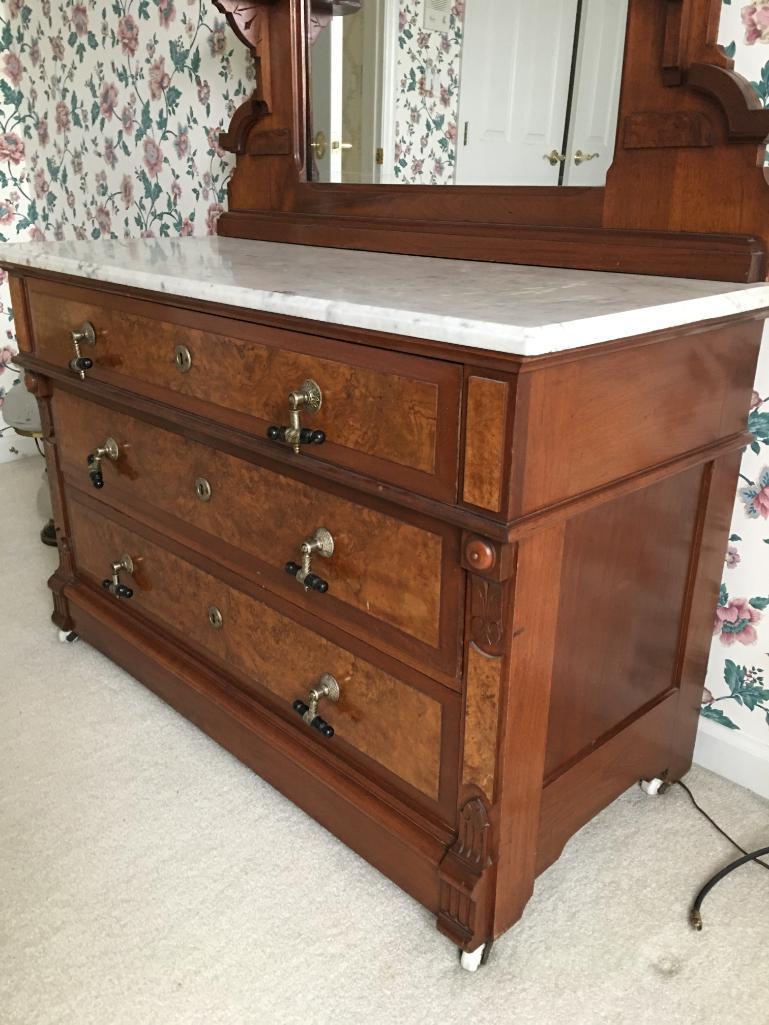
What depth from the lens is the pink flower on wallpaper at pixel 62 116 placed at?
2.56 meters

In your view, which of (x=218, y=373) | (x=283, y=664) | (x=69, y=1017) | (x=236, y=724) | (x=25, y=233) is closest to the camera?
(x=69, y=1017)

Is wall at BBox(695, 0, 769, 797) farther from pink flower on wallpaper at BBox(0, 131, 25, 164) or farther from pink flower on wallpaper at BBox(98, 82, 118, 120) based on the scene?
pink flower on wallpaper at BBox(0, 131, 25, 164)

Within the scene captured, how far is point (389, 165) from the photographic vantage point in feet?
4.95

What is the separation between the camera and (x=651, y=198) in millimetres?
1177

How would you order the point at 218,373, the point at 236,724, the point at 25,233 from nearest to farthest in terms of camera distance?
the point at 218,373 < the point at 236,724 < the point at 25,233

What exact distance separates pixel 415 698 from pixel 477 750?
0.11 metres

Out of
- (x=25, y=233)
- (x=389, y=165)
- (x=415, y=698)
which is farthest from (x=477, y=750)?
(x=25, y=233)

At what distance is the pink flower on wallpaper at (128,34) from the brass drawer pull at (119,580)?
1388mm

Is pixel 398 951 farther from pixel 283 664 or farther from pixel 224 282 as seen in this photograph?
pixel 224 282

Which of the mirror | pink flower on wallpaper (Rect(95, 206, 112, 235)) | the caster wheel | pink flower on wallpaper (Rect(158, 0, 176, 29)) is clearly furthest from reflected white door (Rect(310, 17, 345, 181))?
the caster wheel

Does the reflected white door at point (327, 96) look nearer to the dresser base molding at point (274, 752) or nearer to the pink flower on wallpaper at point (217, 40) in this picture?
the pink flower on wallpaper at point (217, 40)

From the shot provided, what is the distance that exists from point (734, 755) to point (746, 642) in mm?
206

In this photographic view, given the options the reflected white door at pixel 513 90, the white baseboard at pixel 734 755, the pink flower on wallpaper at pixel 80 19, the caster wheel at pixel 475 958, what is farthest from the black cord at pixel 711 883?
the pink flower on wallpaper at pixel 80 19

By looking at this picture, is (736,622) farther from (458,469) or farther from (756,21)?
(756,21)
